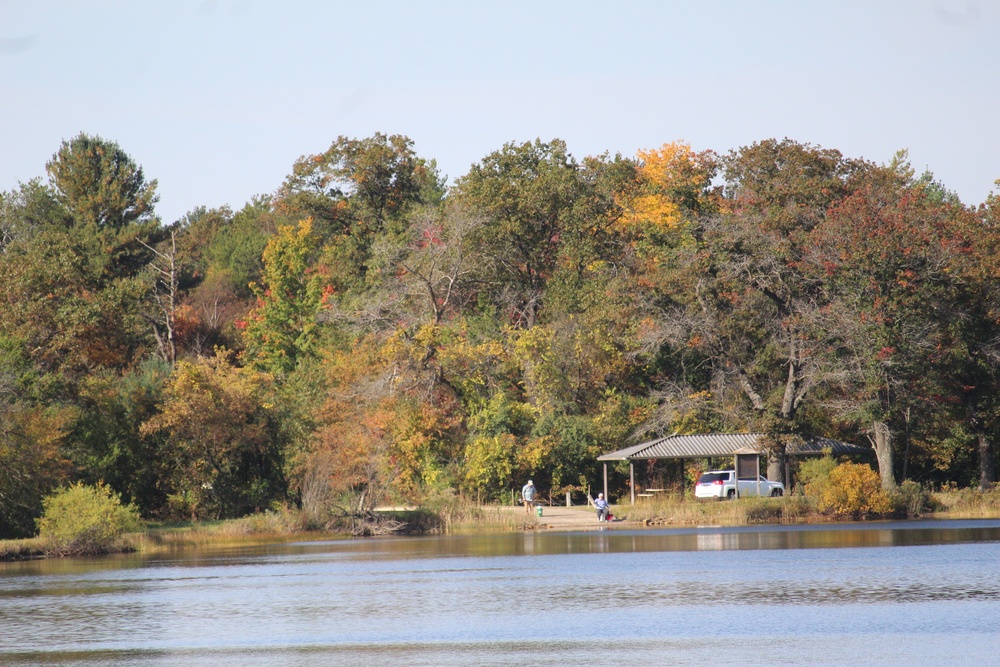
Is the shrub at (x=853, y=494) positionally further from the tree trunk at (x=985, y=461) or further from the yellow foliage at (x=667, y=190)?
the yellow foliage at (x=667, y=190)

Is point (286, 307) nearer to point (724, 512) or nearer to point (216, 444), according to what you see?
point (216, 444)

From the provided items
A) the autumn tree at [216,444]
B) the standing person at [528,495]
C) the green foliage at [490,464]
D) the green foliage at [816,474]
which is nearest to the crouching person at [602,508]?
the standing person at [528,495]

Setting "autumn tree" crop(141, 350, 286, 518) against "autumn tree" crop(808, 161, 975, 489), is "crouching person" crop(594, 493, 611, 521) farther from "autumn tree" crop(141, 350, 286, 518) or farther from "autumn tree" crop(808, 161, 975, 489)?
"autumn tree" crop(141, 350, 286, 518)

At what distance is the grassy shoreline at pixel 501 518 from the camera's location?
48.8m

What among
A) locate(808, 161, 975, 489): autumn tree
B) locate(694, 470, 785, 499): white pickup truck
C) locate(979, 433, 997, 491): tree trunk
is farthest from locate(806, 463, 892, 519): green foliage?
locate(979, 433, 997, 491): tree trunk

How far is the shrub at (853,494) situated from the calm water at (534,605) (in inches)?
288

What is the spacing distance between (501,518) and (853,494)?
13547mm

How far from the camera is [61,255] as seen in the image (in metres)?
60.3

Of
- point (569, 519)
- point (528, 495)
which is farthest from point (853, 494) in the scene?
point (528, 495)

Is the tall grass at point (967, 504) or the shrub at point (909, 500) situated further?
the tall grass at point (967, 504)

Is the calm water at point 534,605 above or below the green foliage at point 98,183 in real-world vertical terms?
below

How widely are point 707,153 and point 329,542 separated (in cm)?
3876

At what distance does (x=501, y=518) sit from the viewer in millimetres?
51656

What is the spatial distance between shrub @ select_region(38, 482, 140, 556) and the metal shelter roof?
20.5 metres
